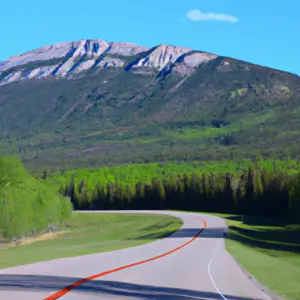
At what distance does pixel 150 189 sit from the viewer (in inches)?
5979

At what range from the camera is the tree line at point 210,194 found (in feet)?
403

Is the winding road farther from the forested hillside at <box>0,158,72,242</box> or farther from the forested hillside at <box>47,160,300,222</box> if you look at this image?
the forested hillside at <box>47,160,300,222</box>

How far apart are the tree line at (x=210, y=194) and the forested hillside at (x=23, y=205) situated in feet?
128

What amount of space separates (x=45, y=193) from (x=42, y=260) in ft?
176

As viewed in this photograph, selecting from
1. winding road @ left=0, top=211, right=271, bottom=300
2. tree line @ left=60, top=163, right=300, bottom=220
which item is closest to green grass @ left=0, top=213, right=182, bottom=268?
tree line @ left=60, top=163, right=300, bottom=220

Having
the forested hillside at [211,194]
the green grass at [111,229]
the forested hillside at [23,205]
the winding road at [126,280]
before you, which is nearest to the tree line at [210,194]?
the forested hillside at [211,194]

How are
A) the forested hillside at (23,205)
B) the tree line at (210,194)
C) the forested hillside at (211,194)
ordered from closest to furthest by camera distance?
Result: 1. the forested hillside at (23,205)
2. the forested hillside at (211,194)
3. the tree line at (210,194)

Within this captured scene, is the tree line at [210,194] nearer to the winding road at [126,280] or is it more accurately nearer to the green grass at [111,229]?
the green grass at [111,229]

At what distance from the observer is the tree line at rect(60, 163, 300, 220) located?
403ft

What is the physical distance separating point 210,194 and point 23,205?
243ft

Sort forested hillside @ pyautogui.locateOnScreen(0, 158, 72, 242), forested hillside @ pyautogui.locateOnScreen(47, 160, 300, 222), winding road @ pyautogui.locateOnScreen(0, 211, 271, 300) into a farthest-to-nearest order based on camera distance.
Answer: forested hillside @ pyautogui.locateOnScreen(47, 160, 300, 222)
forested hillside @ pyautogui.locateOnScreen(0, 158, 72, 242)
winding road @ pyautogui.locateOnScreen(0, 211, 271, 300)

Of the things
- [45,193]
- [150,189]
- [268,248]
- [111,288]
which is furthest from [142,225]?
[111,288]

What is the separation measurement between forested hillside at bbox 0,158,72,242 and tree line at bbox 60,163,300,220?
39.1 meters

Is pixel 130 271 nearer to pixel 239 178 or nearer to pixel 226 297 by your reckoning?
pixel 226 297
